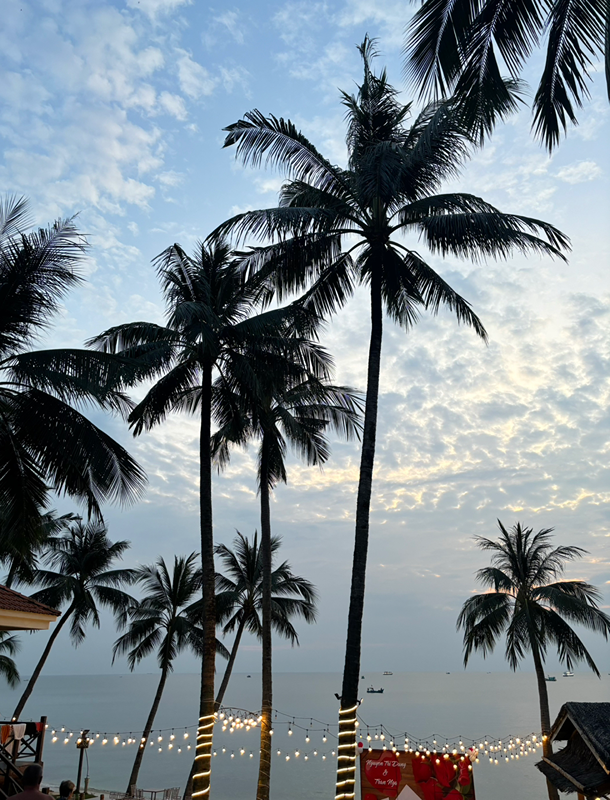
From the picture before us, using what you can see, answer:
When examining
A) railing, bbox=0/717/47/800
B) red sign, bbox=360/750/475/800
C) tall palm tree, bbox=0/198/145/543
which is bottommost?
red sign, bbox=360/750/475/800

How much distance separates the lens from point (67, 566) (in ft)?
88.0

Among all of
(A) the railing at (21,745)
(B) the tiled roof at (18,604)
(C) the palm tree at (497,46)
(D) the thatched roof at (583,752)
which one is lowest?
(A) the railing at (21,745)

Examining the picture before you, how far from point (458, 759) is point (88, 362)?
43.6 feet

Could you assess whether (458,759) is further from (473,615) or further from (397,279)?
(397,279)

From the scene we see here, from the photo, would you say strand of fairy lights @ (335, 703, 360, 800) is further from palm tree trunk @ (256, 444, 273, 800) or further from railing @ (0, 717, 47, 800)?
palm tree trunk @ (256, 444, 273, 800)

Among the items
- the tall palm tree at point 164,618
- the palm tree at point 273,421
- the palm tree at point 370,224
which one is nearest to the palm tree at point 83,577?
the tall palm tree at point 164,618

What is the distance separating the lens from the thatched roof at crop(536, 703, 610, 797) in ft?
29.9

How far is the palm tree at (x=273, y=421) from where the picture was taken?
47.3 feet

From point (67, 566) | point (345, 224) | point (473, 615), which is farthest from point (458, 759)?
point (67, 566)

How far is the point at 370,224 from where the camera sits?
38.8ft

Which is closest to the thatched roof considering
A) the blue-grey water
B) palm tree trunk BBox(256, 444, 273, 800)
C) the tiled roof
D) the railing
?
palm tree trunk BBox(256, 444, 273, 800)

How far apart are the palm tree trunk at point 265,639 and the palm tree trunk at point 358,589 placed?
674cm

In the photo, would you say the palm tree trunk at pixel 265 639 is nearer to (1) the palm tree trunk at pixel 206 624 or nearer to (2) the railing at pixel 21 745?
(1) the palm tree trunk at pixel 206 624

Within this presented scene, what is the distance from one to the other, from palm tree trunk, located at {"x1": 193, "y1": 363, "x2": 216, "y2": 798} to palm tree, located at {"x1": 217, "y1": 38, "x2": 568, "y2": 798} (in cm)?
301
